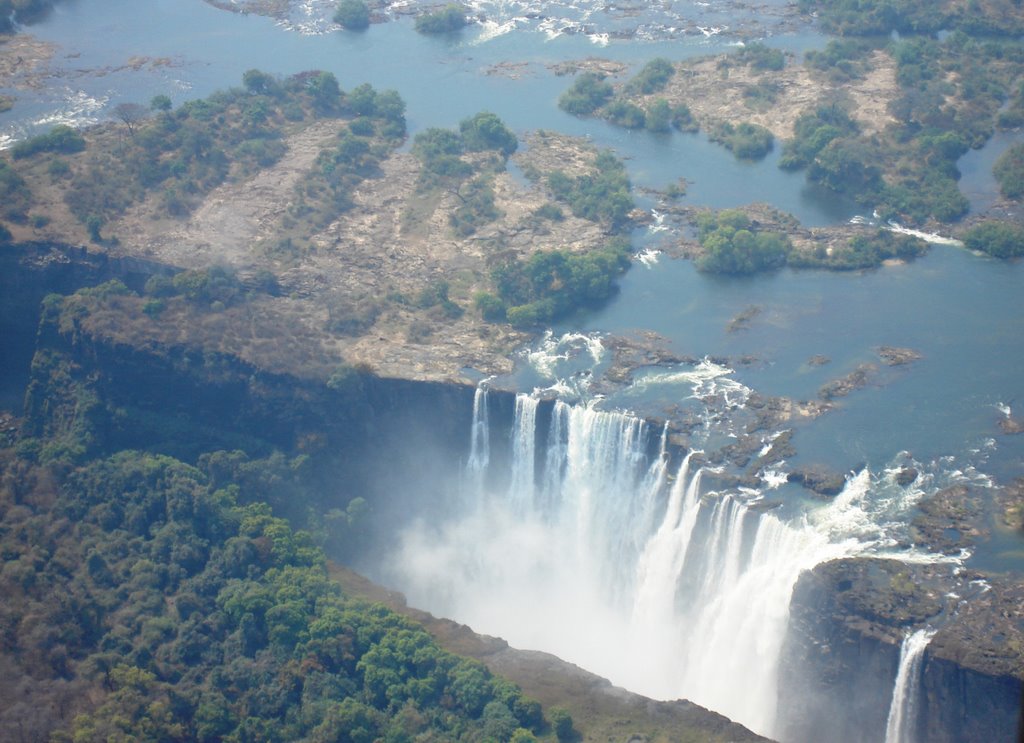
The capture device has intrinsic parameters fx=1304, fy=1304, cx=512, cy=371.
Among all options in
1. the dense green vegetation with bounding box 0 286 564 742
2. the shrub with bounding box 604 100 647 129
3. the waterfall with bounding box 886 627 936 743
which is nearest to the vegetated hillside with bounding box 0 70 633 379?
the shrub with bounding box 604 100 647 129

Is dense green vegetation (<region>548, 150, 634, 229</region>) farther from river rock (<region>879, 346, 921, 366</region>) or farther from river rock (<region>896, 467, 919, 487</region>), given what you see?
river rock (<region>896, 467, 919, 487</region>)

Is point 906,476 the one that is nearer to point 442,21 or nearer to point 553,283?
point 553,283

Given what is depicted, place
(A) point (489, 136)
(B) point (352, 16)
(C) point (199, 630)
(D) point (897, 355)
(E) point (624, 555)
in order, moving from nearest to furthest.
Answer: (C) point (199, 630), (E) point (624, 555), (D) point (897, 355), (A) point (489, 136), (B) point (352, 16)

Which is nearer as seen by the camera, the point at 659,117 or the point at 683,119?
the point at 659,117

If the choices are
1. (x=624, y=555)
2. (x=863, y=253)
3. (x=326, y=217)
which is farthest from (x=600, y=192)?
(x=624, y=555)

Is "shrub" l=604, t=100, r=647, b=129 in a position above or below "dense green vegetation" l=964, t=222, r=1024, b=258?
above

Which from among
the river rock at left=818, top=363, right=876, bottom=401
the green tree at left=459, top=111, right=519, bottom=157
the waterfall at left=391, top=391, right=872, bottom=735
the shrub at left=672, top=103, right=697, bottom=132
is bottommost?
the waterfall at left=391, top=391, right=872, bottom=735

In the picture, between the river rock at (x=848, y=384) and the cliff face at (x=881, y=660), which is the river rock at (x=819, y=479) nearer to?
the cliff face at (x=881, y=660)

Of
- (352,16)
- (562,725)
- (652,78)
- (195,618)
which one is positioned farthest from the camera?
(352,16)
